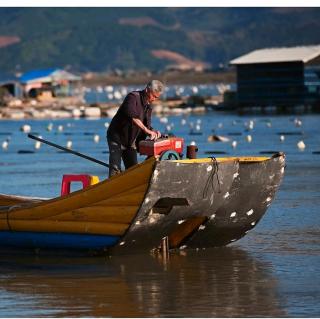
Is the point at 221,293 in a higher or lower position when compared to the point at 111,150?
lower

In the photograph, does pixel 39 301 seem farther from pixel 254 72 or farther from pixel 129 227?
pixel 254 72

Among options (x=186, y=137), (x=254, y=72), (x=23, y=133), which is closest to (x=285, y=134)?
(x=186, y=137)

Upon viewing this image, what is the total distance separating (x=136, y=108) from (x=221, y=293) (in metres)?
3.29

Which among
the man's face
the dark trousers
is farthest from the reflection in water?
the man's face

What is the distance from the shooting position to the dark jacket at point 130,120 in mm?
15461

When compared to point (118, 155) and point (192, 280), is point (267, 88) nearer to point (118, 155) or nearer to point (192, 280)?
point (118, 155)

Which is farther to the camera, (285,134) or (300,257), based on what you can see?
(285,134)

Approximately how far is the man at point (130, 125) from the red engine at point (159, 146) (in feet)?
1.04

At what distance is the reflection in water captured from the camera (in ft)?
39.9

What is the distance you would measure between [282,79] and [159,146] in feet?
255

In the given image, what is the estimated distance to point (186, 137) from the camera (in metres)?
55.0

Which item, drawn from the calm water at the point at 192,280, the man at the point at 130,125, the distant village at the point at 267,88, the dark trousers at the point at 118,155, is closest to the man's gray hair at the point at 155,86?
the man at the point at 130,125

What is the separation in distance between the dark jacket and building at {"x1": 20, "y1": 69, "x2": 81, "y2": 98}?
100 meters

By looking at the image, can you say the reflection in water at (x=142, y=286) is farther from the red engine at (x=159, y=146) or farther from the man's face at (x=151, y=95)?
the man's face at (x=151, y=95)
